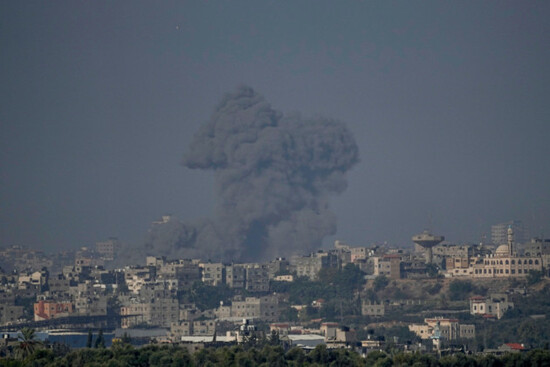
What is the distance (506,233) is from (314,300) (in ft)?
131

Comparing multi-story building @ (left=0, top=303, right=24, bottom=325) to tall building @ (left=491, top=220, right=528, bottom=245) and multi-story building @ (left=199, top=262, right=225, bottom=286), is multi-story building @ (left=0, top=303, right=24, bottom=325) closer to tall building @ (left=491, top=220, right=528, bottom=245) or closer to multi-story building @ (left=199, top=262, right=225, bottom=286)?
multi-story building @ (left=199, top=262, right=225, bottom=286)

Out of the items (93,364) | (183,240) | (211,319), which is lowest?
(93,364)

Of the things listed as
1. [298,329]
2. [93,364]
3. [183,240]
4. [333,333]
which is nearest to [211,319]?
[298,329]

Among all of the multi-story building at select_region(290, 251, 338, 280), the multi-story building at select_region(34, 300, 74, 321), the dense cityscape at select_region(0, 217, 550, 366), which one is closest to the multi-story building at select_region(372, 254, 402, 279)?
the dense cityscape at select_region(0, 217, 550, 366)

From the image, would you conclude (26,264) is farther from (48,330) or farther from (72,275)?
(48,330)

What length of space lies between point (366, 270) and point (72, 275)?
2014 centimetres

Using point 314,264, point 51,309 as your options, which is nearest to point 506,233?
point 314,264

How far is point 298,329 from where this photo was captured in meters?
104

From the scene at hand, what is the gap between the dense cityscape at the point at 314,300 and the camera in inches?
3834

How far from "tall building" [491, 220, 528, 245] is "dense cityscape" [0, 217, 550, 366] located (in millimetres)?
15334

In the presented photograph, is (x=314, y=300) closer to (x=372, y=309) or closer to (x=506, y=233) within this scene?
(x=372, y=309)

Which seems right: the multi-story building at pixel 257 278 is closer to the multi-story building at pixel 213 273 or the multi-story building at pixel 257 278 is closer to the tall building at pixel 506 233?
the multi-story building at pixel 213 273

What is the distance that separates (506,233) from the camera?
15725 cm

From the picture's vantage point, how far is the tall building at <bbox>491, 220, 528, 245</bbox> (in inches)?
6159
